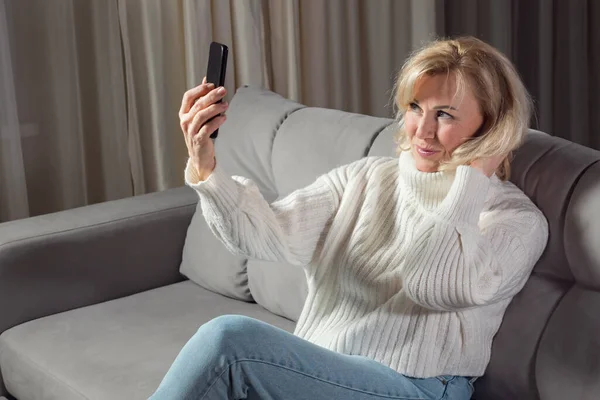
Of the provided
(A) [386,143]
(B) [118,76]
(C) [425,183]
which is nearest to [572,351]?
(C) [425,183]

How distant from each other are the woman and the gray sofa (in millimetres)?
62

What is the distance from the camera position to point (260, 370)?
59.1 inches

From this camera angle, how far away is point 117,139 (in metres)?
2.83

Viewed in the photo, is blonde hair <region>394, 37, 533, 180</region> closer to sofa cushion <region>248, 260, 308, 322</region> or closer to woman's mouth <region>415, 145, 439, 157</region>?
woman's mouth <region>415, 145, 439, 157</region>

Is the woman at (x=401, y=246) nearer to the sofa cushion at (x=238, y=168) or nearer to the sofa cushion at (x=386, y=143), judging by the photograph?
the sofa cushion at (x=386, y=143)

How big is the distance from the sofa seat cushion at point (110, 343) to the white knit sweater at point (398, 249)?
1.16ft

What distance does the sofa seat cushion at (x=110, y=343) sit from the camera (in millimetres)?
1850

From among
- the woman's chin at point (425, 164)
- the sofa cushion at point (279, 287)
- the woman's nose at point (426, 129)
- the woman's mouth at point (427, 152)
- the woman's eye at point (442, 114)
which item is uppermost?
the woman's eye at point (442, 114)

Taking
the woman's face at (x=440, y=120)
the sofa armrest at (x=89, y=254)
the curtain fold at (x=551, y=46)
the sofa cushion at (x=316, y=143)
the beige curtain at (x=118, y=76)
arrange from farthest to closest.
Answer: the curtain fold at (x=551, y=46), the beige curtain at (x=118, y=76), the sofa armrest at (x=89, y=254), the sofa cushion at (x=316, y=143), the woman's face at (x=440, y=120)

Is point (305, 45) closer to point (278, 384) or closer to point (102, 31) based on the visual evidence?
point (102, 31)

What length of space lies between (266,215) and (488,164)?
0.41m

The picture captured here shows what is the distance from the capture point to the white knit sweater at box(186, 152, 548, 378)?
1.54 m

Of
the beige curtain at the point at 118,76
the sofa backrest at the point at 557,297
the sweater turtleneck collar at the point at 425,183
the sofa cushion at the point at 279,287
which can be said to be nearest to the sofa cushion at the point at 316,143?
the sofa cushion at the point at 279,287

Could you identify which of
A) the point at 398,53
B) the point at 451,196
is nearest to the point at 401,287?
the point at 451,196
